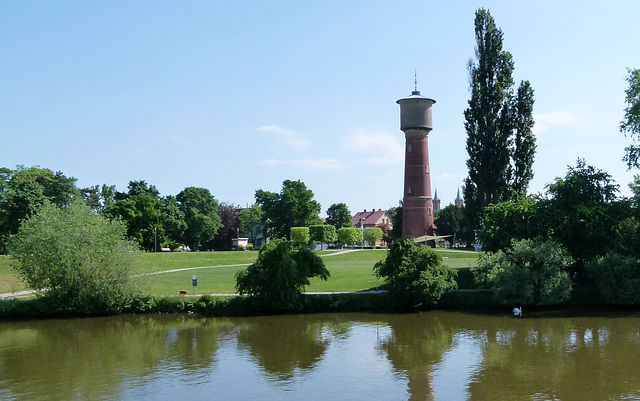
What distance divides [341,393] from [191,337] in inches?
431

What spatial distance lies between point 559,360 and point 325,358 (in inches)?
327

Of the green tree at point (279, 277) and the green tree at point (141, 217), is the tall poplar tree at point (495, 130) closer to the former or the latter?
the green tree at point (279, 277)

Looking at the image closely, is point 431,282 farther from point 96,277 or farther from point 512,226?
point 96,277

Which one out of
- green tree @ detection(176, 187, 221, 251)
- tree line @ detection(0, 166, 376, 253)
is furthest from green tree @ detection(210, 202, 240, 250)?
green tree @ detection(176, 187, 221, 251)

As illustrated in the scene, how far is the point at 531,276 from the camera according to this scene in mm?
30016

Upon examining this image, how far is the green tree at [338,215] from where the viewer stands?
4237 inches

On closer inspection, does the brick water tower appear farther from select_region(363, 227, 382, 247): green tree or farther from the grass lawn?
select_region(363, 227, 382, 247): green tree

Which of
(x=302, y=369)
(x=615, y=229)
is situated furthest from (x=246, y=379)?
(x=615, y=229)

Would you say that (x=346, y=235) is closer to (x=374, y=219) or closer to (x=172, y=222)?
(x=172, y=222)

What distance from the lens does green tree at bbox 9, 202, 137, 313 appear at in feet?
101

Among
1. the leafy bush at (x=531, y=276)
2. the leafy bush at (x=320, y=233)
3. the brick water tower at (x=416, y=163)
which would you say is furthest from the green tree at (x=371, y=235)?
the leafy bush at (x=531, y=276)

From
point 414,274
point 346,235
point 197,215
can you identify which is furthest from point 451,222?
point 414,274

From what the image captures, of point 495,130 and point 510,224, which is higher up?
point 495,130

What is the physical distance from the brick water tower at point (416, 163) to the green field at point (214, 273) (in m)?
6.93
